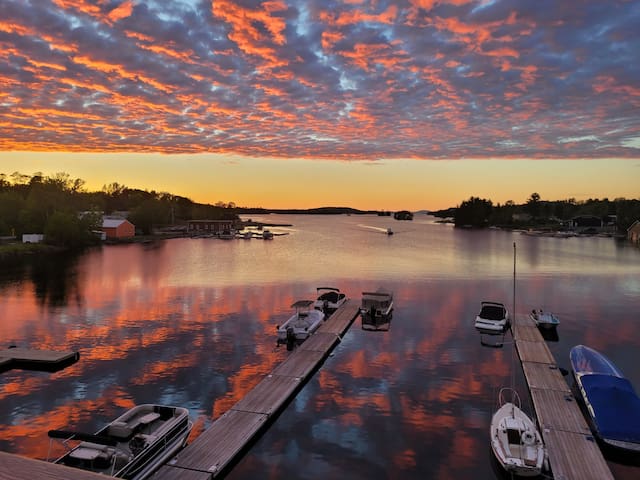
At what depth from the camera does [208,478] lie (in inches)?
765

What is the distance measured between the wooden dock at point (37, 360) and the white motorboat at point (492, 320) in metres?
38.8

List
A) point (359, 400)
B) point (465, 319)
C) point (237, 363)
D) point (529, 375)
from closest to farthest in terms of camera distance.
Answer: point (359, 400)
point (529, 375)
point (237, 363)
point (465, 319)

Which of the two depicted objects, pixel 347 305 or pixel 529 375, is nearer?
pixel 529 375

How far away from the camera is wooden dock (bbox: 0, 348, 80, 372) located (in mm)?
36188

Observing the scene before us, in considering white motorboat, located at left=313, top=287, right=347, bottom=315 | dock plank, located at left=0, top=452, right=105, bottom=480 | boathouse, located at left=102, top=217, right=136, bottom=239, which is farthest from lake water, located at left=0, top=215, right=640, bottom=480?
boathouse, located at left=102, top=217, right=136, bottom=239

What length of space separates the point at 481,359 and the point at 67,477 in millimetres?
38739

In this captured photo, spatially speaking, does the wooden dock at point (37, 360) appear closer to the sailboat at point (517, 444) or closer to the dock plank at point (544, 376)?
the sailboat at point (517, 444)

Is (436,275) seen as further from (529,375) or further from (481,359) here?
(529,375)

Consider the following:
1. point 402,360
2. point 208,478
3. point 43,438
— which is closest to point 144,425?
point 208,478

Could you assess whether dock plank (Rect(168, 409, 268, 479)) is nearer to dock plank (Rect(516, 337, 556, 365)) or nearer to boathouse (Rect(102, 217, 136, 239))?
dock plank (Rect(516, 337, 556, 365))

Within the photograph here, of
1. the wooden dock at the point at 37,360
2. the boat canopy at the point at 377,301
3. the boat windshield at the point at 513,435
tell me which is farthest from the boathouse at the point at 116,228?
the boat windshield at the point at 513,435

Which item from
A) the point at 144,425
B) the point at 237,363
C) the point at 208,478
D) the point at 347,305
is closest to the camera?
the point at 208,478

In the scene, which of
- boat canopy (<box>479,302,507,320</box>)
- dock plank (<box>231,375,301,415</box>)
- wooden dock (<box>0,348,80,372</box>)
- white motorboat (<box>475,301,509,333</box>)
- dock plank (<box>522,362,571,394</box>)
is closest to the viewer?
dock plank (<box>231,375,301,415</box>)

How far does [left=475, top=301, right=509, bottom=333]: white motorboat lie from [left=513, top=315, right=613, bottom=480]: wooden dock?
298 inches
